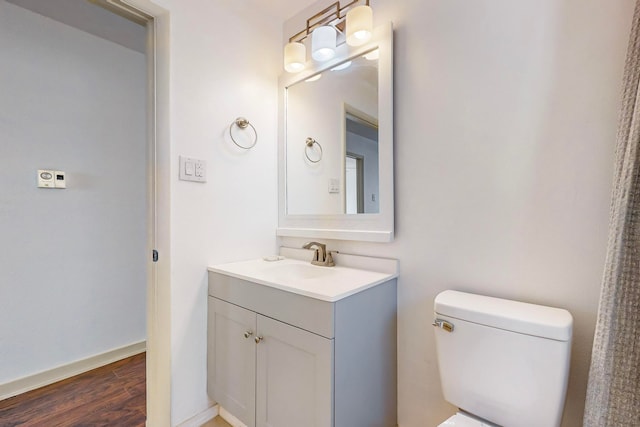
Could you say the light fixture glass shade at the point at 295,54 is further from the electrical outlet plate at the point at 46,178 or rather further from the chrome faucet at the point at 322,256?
the electrical outlet plate at the point at 46,178

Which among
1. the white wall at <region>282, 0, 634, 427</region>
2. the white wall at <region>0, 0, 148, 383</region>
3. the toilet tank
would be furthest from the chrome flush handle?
the white wall at <region>0, 0, 148, 383</region>

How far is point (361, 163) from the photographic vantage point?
57.5 inches

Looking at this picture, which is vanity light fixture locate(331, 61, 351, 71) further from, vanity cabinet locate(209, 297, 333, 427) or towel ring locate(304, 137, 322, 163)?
vanity cabinet locate(209, 297, 333, 427)

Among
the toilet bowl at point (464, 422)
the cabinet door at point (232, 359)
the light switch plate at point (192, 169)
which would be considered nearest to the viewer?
the toilet bowl at point (464, 422)

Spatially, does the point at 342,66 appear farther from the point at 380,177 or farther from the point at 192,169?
the point at 192,169

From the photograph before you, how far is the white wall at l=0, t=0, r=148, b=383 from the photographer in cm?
165

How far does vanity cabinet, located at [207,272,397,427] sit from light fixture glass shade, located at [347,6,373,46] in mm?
1175

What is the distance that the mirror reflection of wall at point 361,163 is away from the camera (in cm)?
139

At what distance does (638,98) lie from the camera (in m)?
0.72

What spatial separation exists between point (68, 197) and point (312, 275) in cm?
174

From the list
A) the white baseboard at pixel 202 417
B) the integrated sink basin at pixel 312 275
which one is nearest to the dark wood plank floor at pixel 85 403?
the white baseboard at pixel 202 417

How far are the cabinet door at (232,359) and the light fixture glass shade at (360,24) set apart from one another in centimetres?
139

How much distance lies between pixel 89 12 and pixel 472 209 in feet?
8.08

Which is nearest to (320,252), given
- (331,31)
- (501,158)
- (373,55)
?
(501,158)
